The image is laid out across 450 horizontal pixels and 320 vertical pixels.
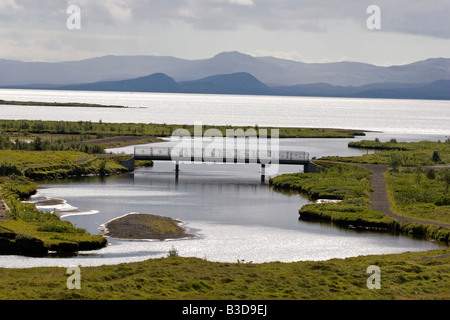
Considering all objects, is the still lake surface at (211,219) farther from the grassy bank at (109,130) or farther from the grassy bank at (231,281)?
the grassy bank at (109,130)

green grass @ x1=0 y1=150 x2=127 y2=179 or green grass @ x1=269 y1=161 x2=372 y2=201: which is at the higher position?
green grass @ x1=0 y1=150 x2=127 y2=179

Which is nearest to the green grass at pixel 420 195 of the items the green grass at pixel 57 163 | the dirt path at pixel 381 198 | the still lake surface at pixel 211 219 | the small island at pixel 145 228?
the dirt path at pixel 381 198

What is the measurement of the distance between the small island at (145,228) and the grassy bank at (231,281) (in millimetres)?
12454

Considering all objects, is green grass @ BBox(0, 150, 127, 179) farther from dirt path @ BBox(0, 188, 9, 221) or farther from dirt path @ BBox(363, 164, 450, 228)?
dirt path @ BBox(363, 164, 450, 228)

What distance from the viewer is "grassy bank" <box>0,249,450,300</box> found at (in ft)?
101

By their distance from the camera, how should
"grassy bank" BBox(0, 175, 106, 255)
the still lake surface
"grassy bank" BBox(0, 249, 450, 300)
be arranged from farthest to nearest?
the still lake surface < "grassy bank" BBox(0, 175, 106, 255) < "grassy bank" BBox(0, 249, 450, 300)

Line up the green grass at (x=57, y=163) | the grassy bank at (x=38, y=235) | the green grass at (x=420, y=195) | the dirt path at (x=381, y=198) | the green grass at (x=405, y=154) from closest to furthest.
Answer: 1. the grassy bank at (x=38, y=235)
2. the dirt path at (x=381, y=198)
3. the green grass at (x=420, y=195)
4. the green grass at (x=57, y=163)
5. the green grass at (x=405, y=154)

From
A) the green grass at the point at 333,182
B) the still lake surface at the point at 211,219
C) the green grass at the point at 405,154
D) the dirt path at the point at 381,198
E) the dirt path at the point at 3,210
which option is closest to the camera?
the still lake surface at the point at 211,219

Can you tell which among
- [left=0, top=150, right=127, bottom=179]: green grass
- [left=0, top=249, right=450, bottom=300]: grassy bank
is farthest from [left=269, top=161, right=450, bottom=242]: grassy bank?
[left=0, top=150, right=127, bottom=179]: green grass

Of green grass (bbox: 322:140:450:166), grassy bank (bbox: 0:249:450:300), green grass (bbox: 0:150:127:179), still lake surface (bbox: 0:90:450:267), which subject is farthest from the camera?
green grass (bbox: 322:140:450:166)

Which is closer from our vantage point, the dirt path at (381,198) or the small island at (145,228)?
the small island at (145,228)

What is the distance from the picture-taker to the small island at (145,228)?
5016 centimetres

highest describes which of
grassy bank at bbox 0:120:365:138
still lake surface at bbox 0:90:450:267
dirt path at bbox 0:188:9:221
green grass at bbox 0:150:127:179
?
grassy bank at bbox 0:120:365:138

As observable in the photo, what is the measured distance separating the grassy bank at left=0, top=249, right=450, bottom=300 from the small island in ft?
40.9
